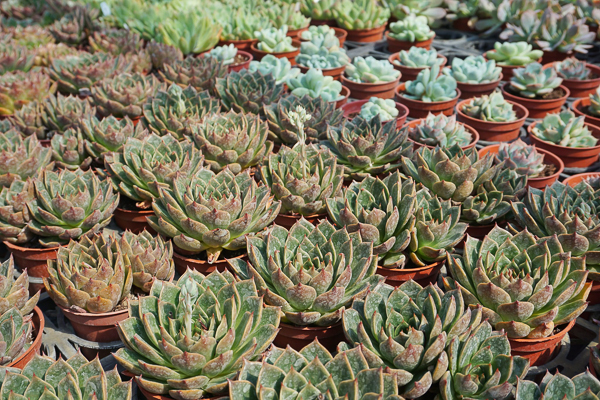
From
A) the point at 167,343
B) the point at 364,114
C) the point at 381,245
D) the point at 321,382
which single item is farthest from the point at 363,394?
the point at 364,114

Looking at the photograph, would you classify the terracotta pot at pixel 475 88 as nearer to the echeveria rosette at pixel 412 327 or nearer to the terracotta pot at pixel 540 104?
the terracotta pot at pixel 540 104

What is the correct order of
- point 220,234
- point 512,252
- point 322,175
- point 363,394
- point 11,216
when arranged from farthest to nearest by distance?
point 322,175, point 11,216, point 220,234, point 512,252, point 363,394

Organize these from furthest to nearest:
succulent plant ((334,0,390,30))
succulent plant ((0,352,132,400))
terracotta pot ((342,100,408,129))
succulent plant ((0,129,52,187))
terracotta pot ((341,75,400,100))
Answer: succulent plant ((334,0,390,30))
terracotta pot ((341,75,400,100))
terracotta pot ((342,100,408,129))
succulent plant ((0,129,52,187))
succulent plant ((0,352,132,400))

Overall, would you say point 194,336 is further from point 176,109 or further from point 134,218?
point 176,109

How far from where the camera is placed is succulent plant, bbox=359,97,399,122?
2.80 meters

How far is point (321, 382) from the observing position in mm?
1233

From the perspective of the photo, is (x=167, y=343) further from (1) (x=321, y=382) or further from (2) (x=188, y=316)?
(1) (x=321, y=382)

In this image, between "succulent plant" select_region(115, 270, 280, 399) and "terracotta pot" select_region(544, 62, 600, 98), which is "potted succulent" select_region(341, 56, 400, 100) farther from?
"succulent plant" select_region(115, 270, 280, 399)

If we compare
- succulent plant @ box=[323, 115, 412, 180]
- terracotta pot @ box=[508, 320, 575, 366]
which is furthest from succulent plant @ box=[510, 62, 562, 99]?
terracotta pot @ box=[508, 320, 575, 366]

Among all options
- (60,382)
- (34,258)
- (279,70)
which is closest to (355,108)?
(279,70)

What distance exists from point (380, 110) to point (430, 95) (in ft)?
1.55

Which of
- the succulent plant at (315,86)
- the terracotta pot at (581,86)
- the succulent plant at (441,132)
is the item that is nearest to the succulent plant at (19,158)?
the succulent plant at (315,86)

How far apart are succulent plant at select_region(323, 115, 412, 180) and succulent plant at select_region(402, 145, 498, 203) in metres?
0.14

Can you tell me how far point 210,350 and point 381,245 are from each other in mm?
676
